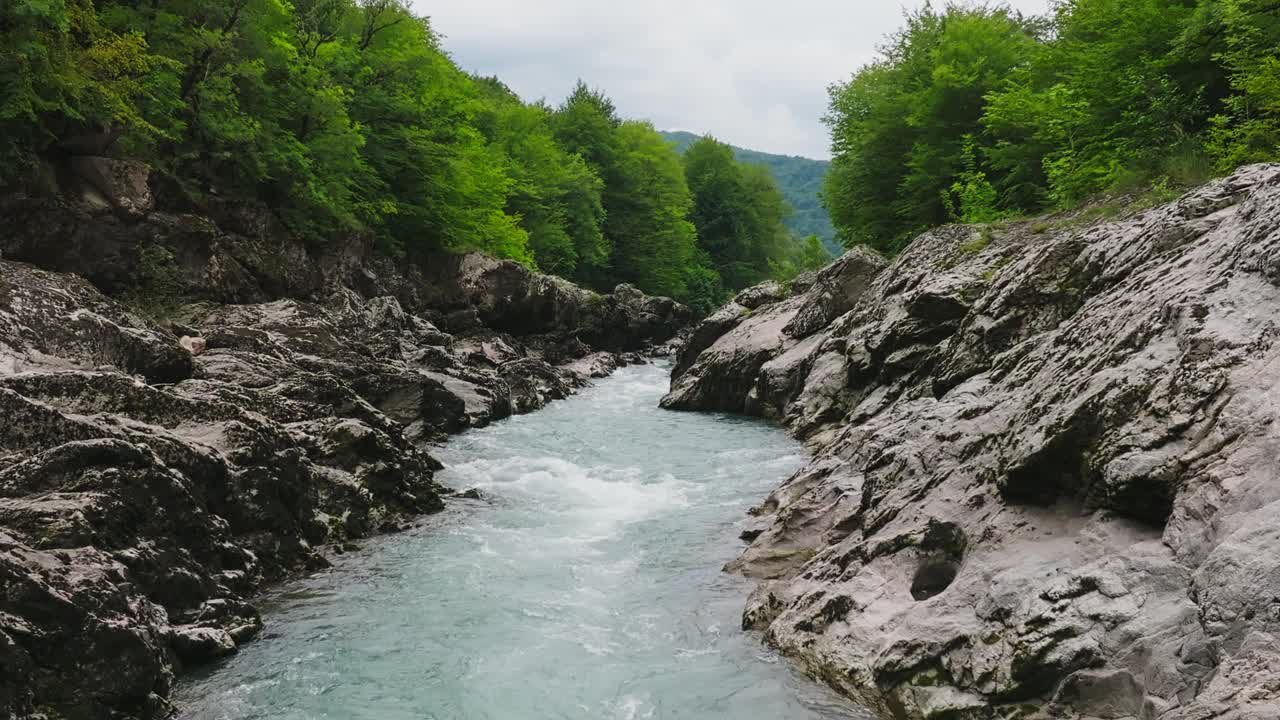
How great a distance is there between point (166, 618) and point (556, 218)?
4605 centimetres

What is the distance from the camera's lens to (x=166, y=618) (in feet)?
23.3

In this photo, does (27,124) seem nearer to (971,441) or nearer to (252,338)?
(252,338)

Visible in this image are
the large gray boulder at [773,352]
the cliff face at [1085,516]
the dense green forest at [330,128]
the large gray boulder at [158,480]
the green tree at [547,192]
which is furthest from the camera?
the green tree at [547,192]

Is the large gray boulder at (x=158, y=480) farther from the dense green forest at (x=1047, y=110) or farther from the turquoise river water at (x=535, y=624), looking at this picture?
the dense green forest at (x=1047, y=110)

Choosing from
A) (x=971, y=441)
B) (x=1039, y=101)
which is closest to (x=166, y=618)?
(x=971, y=441)

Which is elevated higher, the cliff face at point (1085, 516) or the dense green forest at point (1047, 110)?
the dense green forest at point (1047, 110)

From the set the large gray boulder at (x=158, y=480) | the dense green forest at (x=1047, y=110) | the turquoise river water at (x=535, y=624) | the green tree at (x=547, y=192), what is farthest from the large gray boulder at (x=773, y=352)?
the green tree at (x=547, y=192)

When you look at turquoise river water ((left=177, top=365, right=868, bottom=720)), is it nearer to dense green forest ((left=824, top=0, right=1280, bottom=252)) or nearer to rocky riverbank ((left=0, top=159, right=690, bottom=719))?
rocky riverbank ((left=0, top=159, right=690, bottom=719))

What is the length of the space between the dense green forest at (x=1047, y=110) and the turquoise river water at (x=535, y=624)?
385 inches

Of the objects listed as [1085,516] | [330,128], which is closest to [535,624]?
[1085,516]

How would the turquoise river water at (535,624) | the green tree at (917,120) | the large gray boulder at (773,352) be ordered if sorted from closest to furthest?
1. the turquoise river water at (535,624)
2. the large gray boulder at (773,352)
3. the green tree at (917,120)

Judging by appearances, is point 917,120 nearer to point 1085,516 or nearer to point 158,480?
point 1085,516

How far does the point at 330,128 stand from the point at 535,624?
2405 cm

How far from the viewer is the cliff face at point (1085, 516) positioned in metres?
4.54
